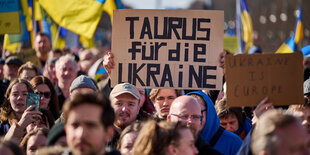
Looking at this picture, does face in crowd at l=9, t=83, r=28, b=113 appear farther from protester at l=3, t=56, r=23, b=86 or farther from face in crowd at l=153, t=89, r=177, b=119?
protester at l=3, t=56, r=23, b=86

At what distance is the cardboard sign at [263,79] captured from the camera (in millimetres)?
5215

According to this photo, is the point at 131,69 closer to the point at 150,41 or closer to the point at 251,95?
the point at 150,41

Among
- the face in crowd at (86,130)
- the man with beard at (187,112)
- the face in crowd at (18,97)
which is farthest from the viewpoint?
the face in crowd at (18,97)

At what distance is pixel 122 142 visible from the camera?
5.07 metres

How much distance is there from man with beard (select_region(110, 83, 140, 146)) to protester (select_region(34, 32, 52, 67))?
16.6 feet

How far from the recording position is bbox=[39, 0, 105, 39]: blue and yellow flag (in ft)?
31.3

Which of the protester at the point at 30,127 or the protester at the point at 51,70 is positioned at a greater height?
the protester at the point at 51,70

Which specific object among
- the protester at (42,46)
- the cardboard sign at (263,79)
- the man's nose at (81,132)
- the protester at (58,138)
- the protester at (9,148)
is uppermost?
the protester at (42,46)

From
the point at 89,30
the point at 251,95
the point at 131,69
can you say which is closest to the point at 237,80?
the point at 251,95

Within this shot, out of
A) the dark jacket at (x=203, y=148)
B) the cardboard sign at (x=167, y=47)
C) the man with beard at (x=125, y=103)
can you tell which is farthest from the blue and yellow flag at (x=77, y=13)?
the dark jacket at (x=203, y=148)

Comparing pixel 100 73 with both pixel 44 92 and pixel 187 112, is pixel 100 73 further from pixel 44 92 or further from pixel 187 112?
pixel 187 112

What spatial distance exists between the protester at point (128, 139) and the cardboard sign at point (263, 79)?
0.79 metres

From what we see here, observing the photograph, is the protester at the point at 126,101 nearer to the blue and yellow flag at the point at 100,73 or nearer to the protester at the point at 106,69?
the protester at the point at 106,69

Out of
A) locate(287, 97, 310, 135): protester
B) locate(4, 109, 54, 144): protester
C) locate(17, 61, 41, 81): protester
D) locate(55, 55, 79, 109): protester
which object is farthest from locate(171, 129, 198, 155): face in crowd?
locate(17, 61, 41, 81): protester
